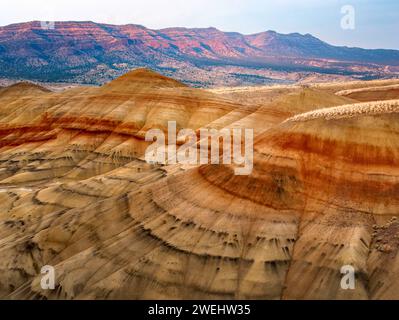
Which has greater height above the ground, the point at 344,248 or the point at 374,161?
the point at 374,161

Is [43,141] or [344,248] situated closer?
[344,248]

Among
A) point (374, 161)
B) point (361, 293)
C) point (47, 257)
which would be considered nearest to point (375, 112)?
point (374, 161)

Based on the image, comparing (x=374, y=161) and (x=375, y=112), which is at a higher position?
(x=375, y=112)

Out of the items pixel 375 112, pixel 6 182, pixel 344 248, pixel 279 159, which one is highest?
pixel 375 112

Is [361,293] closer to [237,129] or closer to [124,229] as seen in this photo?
[124,229]

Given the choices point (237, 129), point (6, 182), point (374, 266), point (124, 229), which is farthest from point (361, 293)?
point (6, 182)

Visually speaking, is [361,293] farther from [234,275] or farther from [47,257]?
[47,257]
